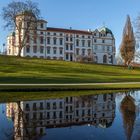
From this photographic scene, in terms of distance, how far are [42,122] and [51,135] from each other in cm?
244

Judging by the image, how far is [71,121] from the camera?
14.2 meters

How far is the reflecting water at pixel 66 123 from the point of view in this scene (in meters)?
11.3

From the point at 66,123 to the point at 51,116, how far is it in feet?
6.47

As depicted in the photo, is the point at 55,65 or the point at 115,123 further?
the point at 55,65

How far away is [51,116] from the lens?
15531 mm

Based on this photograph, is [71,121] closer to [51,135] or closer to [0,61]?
[51,135]

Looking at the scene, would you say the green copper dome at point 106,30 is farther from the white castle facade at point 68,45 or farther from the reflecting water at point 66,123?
the reflecting water at point 66,123

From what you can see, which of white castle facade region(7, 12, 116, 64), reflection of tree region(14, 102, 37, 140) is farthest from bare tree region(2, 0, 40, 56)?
reflection of tree region(14, 102, 37, 140)

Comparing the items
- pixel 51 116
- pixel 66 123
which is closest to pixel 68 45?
pixel 51 116

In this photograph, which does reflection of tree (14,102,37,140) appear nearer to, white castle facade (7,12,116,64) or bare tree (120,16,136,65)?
bare tree (120,16,136,65)

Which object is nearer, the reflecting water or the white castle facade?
the reflecting water

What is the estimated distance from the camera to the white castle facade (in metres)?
110

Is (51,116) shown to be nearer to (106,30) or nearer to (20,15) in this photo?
(20,15)

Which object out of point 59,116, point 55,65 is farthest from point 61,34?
point 59,116
